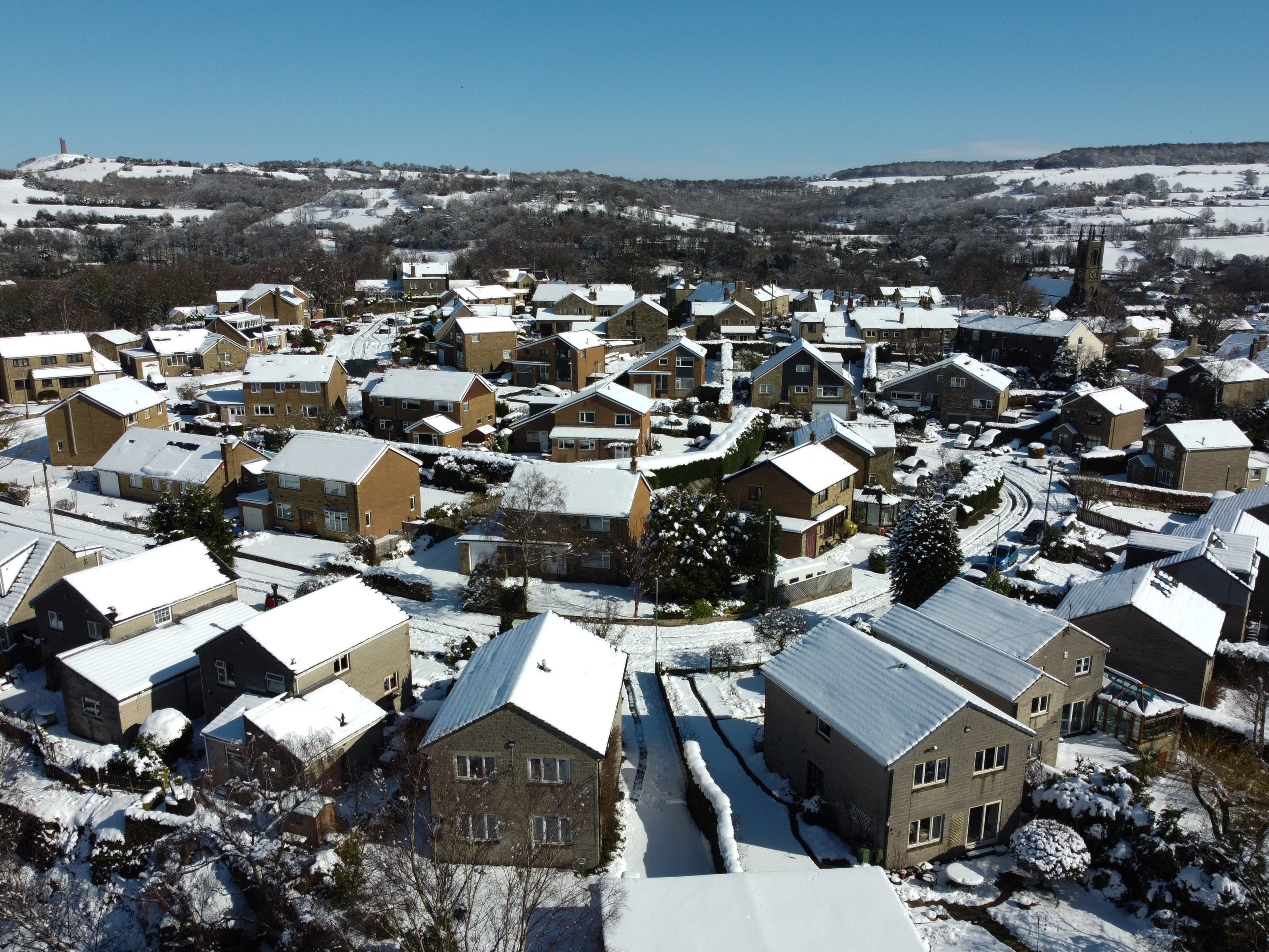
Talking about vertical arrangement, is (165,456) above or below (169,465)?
above

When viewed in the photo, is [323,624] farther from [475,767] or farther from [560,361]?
[560,361]

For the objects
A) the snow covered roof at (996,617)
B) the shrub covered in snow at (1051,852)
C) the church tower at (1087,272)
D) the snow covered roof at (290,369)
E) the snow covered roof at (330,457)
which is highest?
the church tower at (1087,272)

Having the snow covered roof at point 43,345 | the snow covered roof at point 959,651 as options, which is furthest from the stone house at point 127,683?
the snow covered roof at point 43,345

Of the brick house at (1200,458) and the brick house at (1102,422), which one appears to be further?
the brick house at (1102,422)

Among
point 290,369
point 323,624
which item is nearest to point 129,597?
point 323,624

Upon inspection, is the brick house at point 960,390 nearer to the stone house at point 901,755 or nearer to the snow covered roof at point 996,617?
the snow covered roof at point 996,617

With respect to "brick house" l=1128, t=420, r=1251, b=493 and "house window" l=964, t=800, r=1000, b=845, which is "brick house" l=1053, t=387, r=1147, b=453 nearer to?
"brick house" l=1128, t=420, r=1251, b=493

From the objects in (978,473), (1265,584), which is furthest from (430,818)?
(978,473)
